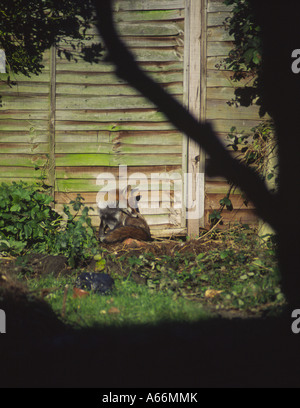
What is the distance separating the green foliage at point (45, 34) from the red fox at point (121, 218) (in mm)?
2143

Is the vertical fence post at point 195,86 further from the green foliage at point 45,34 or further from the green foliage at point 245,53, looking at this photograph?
the green foliage at point 45,34

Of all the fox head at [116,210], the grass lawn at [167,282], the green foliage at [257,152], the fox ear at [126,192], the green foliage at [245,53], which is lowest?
the grass lawn at [167,282]

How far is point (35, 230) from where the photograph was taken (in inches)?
219

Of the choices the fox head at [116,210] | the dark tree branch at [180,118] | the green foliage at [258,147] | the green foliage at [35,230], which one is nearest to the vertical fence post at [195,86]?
the dark tree branch at [180,118]

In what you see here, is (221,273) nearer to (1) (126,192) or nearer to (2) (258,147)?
(1) (126,192)

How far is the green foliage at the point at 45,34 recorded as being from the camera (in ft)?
20.3

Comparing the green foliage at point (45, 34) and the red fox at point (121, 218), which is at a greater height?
the green foliage at point (45, 34)

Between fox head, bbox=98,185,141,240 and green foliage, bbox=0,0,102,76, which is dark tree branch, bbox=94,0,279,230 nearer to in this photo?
green foliage, bbox=0,0,102,76

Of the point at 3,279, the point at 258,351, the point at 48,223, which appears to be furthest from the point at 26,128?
the point at 258,351

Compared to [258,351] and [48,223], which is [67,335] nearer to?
[258,351]

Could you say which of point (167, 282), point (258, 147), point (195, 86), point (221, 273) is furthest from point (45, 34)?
point (221, 273)

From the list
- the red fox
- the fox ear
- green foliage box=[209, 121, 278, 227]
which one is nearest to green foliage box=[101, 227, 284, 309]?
the red fox

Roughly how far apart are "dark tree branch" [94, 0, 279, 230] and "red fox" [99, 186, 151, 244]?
134 cm
